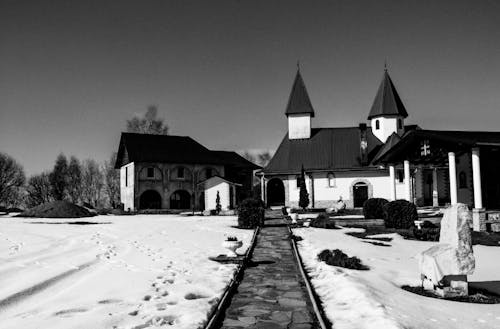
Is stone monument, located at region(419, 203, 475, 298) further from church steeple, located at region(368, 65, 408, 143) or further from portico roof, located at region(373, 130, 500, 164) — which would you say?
church steeple, located at region(368, 65, 408, 143)

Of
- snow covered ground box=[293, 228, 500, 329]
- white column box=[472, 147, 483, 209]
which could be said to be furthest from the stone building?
snow covered ground box=[293, 228, 500, 329]

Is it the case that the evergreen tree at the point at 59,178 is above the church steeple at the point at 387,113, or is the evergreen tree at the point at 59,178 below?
below

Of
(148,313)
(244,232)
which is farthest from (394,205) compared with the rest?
(148,313)

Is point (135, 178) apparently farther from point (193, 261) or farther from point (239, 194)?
point (193, 261)

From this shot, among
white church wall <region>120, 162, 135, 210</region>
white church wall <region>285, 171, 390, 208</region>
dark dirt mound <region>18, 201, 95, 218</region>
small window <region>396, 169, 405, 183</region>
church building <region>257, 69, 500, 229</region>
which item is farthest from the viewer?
white church wall <region>120, 162, 135, 210</region>

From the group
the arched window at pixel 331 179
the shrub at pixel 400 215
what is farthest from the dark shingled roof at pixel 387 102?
the shrub at pixel 400 215

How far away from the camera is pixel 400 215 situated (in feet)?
66.7

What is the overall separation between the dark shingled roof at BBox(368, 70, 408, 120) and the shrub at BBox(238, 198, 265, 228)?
24.6m

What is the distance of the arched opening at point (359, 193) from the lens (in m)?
38.5

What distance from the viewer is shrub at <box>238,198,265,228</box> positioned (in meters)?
20.4

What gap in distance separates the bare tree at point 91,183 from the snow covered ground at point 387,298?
213 feet

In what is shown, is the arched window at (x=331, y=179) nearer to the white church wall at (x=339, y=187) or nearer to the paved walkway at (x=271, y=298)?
the white church wall at (x=339, y=187)

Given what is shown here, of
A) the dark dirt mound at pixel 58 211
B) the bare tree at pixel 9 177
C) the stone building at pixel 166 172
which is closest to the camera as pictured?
the dark dirt mound at pixel 58 211

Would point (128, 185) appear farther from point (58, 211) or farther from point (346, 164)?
Answer: point (346, 164)
